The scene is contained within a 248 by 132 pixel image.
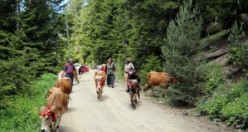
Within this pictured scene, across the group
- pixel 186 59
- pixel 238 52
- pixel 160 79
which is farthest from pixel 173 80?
pixel 238 52

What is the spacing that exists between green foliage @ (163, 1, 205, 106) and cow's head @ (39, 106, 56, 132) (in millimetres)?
7887

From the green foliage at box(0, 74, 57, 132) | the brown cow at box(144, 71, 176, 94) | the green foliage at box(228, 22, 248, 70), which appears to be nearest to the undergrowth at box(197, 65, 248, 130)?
the green foliage at box(228, 22, 248, 70)

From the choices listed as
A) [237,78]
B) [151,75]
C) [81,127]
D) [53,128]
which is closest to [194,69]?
[237,78]

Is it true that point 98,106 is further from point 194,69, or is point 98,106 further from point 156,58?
point 156,58

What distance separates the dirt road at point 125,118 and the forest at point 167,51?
42.7 inches

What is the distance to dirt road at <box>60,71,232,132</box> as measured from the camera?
12346 mm

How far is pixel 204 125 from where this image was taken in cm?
1281

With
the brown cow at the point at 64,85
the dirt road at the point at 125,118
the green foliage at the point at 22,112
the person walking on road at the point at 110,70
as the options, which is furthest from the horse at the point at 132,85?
the person walking on road at the point at 110,70

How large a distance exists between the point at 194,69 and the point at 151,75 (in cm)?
359

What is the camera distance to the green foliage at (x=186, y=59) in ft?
52.9

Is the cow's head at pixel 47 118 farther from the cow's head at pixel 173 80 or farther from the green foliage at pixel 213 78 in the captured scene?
the green foliage at pixel 213 78

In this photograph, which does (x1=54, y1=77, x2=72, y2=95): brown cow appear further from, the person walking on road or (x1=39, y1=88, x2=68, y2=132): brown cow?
the person walking on road

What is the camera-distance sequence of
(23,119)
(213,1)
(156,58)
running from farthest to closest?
(156,58) → (213,1) → (23,119)

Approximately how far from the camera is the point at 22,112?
13375mm
